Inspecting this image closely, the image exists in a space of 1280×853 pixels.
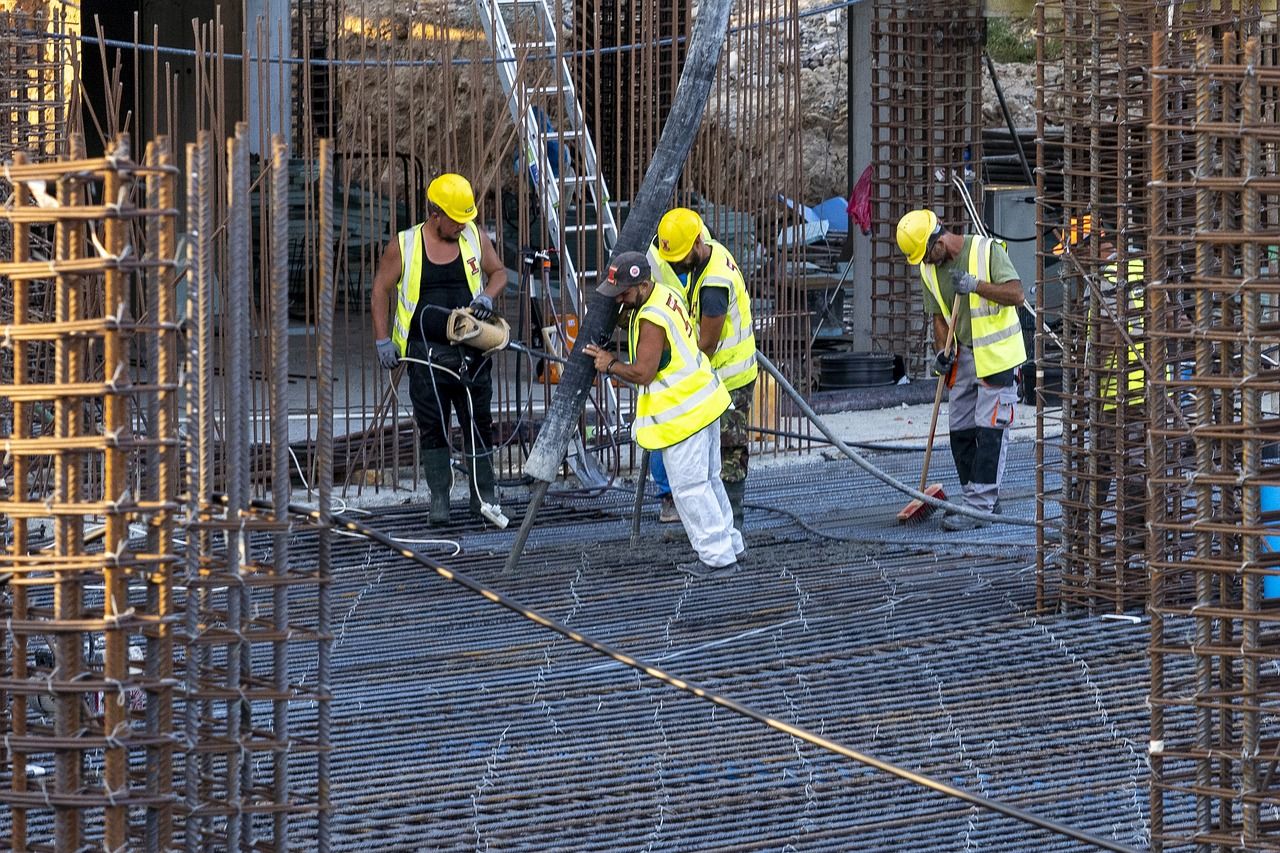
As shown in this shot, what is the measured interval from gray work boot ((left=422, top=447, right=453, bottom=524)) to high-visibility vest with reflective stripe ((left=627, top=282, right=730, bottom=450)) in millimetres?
1531

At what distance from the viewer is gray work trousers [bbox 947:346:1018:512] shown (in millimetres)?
9500

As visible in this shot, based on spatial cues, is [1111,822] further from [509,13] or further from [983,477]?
[509,13]

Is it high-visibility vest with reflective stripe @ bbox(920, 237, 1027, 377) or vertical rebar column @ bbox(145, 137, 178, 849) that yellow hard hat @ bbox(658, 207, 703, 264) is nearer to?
high-visibility vest with reflective stripe @ bbox(920, 237, 1027, 377)

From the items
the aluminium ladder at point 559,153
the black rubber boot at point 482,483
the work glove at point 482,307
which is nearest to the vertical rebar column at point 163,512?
the work glove at point 482,307

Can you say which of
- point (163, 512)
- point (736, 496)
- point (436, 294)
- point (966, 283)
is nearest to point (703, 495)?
point (736, 496)

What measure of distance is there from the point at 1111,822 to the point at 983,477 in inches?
163

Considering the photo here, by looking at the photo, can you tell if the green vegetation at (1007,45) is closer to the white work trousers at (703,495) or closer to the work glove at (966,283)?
the work glove at (966,283)

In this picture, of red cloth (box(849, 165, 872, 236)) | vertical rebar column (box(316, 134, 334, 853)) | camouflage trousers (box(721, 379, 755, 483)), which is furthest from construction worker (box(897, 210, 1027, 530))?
vertical rebar column (box(316, 134, 334, 853))

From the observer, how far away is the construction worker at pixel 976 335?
30.8ft

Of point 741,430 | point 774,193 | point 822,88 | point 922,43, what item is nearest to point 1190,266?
point 741,430

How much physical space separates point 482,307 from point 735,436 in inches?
58.6

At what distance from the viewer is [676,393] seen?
862 centimetres

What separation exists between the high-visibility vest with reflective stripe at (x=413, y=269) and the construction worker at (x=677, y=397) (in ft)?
4.40

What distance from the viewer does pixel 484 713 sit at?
672 cm
